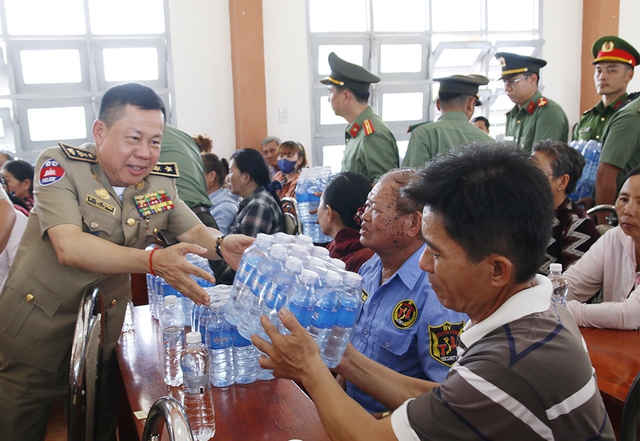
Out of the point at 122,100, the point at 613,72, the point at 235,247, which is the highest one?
the point at 613,72

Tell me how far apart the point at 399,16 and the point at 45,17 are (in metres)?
4.49

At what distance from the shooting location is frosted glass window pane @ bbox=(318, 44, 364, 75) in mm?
7172

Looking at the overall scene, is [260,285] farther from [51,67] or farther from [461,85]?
[51,67]

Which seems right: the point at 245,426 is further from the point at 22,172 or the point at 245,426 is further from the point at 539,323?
the point at 22,172

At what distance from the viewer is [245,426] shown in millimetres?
1335

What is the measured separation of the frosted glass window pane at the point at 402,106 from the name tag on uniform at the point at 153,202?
19.6ft

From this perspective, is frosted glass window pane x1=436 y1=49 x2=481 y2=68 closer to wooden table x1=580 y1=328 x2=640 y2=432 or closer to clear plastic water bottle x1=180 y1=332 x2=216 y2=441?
wooden table x1=580 y1=328 x2=640 y2=432

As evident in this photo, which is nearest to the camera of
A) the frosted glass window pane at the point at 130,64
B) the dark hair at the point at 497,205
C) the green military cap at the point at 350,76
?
the dark hair at the point at 497,205

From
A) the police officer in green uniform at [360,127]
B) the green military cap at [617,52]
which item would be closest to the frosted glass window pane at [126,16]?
the police officer in green uniform at [360,127]

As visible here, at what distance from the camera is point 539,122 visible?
4219 millimetres

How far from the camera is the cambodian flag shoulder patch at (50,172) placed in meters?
1.77

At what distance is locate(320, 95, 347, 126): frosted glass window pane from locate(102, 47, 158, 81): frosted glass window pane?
86.0 inches

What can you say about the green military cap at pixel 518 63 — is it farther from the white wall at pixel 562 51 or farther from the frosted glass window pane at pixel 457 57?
the white wall at pixel 562 51

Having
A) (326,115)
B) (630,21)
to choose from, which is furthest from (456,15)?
(630,21)
